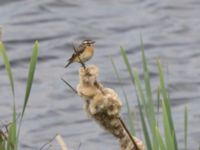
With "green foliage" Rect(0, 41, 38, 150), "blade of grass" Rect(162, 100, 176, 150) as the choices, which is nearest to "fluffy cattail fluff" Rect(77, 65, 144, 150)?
"blade of grass" Rect(162, 100, 176, 150)

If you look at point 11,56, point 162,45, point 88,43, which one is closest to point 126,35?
point 162,45

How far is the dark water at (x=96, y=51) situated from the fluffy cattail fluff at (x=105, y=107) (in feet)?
13.0

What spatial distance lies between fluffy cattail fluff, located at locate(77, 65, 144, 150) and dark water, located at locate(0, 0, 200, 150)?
3.96m

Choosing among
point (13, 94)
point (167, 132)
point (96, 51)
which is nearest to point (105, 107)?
point (167, 132)

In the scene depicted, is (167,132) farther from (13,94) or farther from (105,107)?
(13,94)

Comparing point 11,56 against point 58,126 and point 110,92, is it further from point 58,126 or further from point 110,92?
point 110,92

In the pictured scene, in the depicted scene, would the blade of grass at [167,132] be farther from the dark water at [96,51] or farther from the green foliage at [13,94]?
the dark water at [96,51]

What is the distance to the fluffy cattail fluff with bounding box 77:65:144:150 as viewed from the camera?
1.93 meters

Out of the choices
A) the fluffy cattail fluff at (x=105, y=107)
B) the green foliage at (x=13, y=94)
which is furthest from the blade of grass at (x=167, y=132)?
the green foliage at (x=13, y=94)

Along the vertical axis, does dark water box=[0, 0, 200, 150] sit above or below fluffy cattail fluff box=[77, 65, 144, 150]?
below

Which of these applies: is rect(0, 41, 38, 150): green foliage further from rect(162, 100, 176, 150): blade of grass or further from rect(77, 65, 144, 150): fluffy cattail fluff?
rect(162, 100, 176, 150): blade of grass

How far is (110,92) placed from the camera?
1.96m

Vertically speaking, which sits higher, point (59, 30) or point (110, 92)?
point (110, 92)

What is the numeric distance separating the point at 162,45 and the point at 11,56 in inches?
56.0
